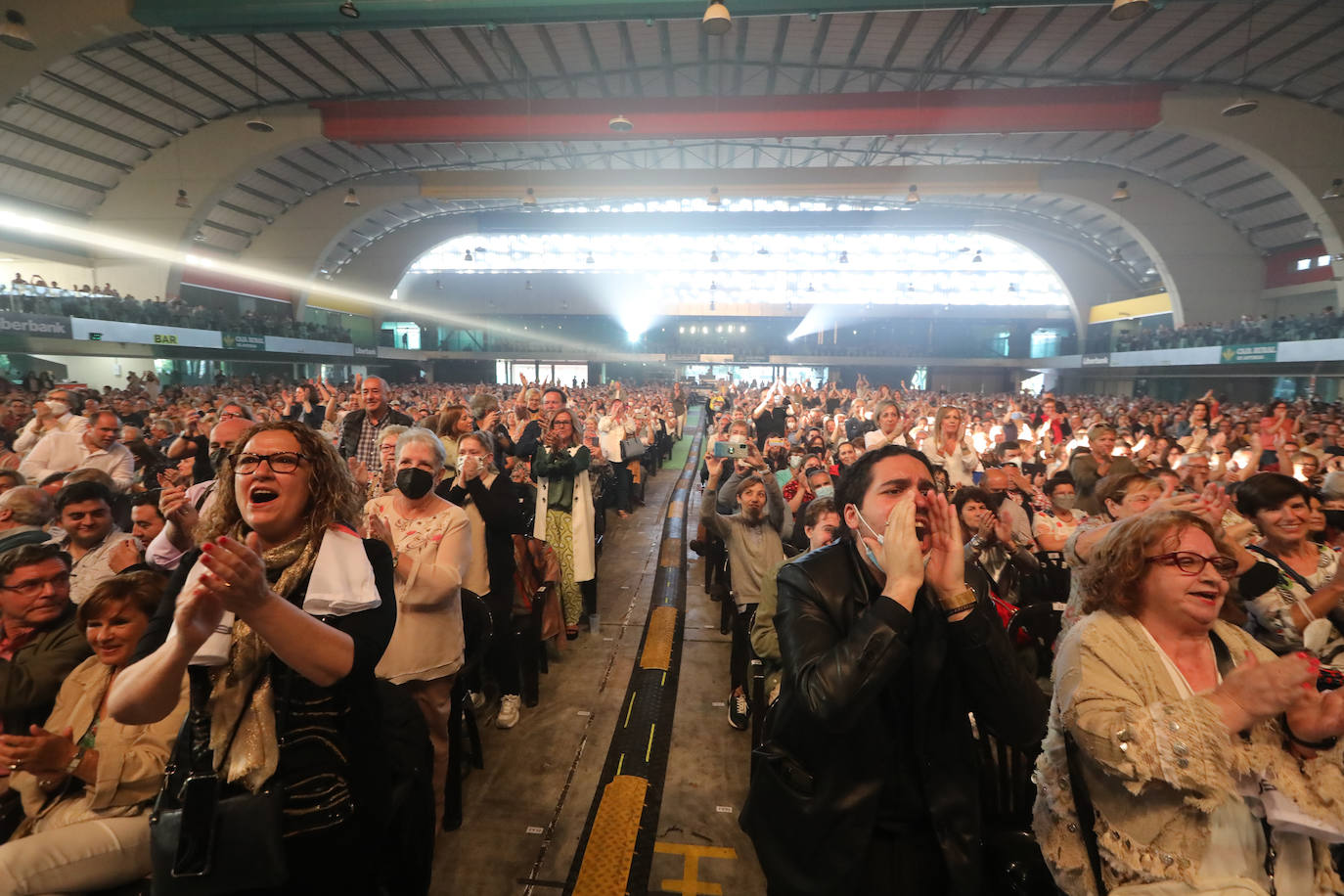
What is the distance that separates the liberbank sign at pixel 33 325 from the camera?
13563 millimetres

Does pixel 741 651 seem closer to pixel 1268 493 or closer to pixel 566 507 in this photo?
pixel 566 507

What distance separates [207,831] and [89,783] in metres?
0.84

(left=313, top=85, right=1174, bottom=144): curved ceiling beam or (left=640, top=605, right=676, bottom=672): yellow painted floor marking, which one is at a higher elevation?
(left=313, top=85, right=1174, bottom=144): curved ceiling beam

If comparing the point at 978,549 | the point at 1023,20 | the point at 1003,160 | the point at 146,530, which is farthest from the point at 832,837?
the point at 1003,160

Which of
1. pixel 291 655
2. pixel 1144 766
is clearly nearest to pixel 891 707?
pixel 1144 766

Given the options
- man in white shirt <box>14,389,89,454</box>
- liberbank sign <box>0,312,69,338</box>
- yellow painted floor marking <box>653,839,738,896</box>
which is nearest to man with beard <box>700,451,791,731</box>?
yellow painted floor marking <box>653,839,738,896</box>

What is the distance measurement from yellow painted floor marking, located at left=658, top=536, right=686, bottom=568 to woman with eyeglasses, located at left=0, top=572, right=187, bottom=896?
4.85 meters

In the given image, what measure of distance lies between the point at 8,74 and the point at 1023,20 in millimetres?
20980

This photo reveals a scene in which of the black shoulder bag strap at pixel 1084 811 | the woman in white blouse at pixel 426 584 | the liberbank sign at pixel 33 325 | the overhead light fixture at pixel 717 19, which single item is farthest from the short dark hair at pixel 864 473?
the liberbank sign at pixel 33 325

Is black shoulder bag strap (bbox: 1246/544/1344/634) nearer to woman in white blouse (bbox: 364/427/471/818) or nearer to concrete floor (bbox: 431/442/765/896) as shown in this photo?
concrete floor (bbox: 431/442/765/896)

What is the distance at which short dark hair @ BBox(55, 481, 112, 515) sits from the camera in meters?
2.61

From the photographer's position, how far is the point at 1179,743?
1175 mm

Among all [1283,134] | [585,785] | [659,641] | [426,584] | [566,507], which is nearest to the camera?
→ [426,584]

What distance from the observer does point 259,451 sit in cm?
136
